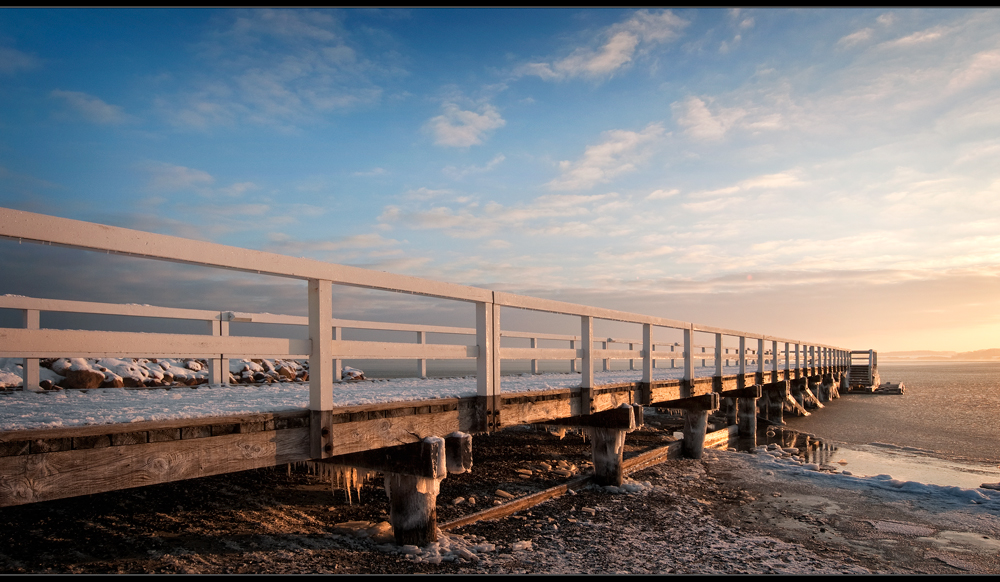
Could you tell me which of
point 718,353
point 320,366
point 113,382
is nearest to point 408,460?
point 320,366

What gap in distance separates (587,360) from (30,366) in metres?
6.84

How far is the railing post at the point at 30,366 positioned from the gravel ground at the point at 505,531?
1418 millimetres

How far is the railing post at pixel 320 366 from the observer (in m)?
4.16

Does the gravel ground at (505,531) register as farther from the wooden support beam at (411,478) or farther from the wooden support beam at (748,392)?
the wooden support beam at (748,392)

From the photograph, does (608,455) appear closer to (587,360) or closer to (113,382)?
(587,360)

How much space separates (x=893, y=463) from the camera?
15.2m

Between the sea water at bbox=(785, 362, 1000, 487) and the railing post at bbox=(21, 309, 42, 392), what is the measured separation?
15676mm

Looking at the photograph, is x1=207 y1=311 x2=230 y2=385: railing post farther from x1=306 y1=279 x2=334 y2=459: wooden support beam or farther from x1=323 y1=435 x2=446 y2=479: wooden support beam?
x1=306 y1=279 x2=334 y2=459: wooden support beam

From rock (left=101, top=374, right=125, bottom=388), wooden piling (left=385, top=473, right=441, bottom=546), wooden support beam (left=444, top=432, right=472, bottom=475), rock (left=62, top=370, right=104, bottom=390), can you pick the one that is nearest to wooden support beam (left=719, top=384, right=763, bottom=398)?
wooden support beam (left=444, top=432, right=472, bottom=475)

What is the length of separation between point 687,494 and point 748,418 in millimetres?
10214

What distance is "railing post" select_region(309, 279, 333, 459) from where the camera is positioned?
416cm

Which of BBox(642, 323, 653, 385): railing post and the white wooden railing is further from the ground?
the white wooden railing

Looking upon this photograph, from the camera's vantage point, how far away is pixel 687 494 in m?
9.94

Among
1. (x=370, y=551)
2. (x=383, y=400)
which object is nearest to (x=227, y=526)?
(x=370, y=551)
